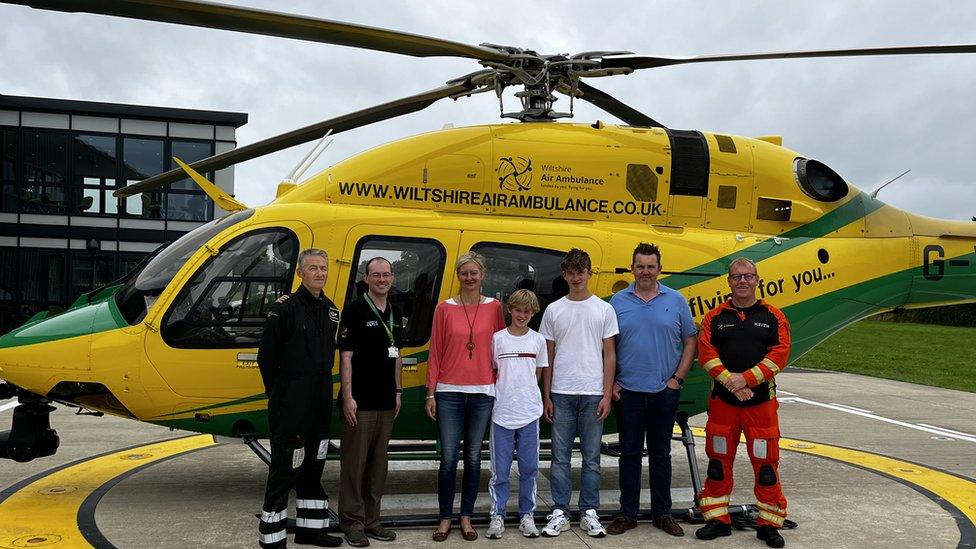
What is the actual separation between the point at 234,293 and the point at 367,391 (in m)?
1.45

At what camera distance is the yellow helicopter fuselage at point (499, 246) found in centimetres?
579

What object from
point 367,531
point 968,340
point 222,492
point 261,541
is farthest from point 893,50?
point 968,340

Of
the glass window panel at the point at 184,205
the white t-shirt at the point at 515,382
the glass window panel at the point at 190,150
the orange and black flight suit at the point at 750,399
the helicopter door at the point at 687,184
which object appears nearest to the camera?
the white t-shirt at the point at 515,382

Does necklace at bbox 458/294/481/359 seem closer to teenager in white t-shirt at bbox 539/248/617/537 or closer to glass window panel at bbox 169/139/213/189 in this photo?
teenager in white t-shirt at bbox 539/248/617/537

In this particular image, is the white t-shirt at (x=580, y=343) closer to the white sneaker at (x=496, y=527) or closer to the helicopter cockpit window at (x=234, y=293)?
the white sneaker at (x=496, y=527)

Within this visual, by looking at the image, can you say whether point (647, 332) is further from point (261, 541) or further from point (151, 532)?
point (151, 532)

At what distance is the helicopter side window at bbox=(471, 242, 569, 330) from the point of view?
244 inches

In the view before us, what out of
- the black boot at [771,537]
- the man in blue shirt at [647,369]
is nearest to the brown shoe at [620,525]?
the man in blue shirt at [647,369]

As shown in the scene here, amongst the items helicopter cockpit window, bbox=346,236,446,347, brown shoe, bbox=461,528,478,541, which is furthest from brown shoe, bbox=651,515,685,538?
helicopter cockpit window, bbox=346,236,446,347

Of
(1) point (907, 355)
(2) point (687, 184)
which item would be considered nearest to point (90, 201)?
(2) point (687, 184)

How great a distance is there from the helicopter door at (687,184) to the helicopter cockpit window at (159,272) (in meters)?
3.46

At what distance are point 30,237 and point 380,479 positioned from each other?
20.4 m

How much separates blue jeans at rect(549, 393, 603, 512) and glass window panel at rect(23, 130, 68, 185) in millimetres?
20960

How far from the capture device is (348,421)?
5.12 meters
